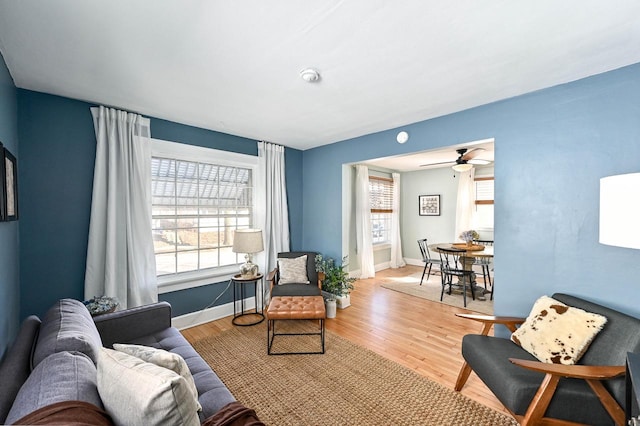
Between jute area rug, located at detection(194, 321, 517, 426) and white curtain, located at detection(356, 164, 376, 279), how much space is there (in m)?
2.95

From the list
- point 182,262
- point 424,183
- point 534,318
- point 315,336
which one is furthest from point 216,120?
point 424,183

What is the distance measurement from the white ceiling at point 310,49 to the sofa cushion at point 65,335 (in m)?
1.66

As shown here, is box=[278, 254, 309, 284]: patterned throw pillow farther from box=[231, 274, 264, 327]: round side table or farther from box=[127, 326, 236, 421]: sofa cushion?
box=[127, 326, 236, 421]: sofa cushion

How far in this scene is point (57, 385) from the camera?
0.97 m

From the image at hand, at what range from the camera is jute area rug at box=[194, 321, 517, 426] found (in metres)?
1.89

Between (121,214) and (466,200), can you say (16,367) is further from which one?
(466,200)

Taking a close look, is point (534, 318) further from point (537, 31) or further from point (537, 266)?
point (537, 31)

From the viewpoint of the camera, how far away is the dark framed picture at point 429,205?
6563mm

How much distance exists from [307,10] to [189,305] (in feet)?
11.0

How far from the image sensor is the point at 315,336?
3.11 m

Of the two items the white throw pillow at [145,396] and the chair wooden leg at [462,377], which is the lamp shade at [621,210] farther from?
the white throw pillow at [145,396]

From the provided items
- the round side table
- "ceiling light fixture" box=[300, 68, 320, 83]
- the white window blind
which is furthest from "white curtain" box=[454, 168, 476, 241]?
"ceiling light fixture" box=[300, 68, 320, 83]

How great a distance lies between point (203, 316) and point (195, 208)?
1.40 metres

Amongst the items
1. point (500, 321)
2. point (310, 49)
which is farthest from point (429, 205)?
point (310, 49)
